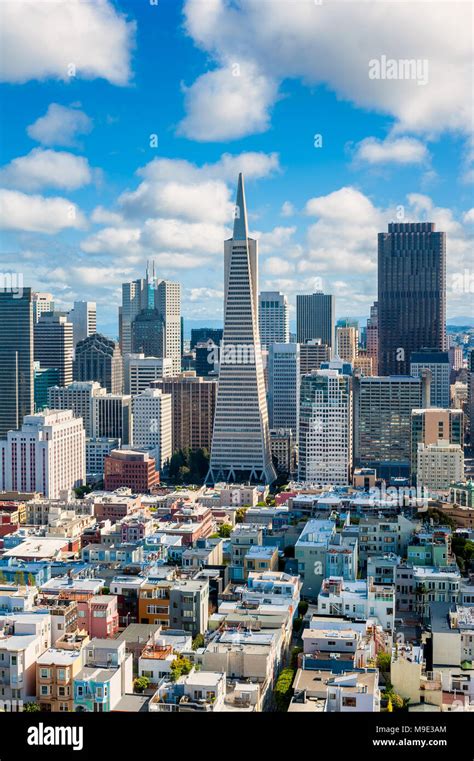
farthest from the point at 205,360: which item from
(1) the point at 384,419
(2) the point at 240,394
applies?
(2) the point at 240,394

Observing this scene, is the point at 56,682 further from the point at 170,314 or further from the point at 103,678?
the point at 170,314

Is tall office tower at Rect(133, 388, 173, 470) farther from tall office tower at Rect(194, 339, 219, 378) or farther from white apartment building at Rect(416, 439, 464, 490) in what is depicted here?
tall office tower at Rect(194, 339, 219, 378)

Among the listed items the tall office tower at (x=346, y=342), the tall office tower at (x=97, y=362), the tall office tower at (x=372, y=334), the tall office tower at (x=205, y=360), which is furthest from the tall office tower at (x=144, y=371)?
the tall office tower at (x=372, y=334)

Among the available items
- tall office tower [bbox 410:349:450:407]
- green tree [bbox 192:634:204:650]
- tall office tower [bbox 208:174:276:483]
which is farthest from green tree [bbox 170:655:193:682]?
tall office tower [bbox 410:349:450:407]

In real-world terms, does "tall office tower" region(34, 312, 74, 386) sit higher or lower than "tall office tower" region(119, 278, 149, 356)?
lower
